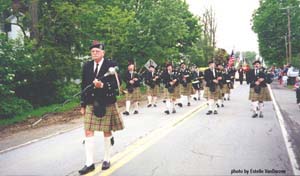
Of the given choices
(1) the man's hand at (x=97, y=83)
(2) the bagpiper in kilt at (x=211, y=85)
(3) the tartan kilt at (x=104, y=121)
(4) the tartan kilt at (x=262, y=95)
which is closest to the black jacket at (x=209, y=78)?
(2) the bagpiper in kilt at (x=211, y=85)

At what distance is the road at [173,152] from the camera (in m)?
6.52

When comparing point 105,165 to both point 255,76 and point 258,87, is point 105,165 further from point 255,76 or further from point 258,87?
point 255,76

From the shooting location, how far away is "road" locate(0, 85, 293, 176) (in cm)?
652

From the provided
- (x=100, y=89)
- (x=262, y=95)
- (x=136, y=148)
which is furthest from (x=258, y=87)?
(x=100, y=89)

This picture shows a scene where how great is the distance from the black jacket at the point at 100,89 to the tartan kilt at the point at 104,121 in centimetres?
13

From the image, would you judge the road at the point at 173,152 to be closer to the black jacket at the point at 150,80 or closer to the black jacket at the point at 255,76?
the black jacket at the point at 255,76

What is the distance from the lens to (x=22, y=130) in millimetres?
12703

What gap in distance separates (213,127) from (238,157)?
3974mm

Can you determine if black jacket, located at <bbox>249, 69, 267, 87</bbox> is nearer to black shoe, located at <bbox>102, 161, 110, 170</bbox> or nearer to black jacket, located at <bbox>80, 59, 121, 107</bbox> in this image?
black jacket, located at <bbox>80, 59, 121, 107</bbox>

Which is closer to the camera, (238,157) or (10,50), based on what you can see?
(238,157)

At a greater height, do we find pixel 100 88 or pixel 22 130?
pixel 100 88

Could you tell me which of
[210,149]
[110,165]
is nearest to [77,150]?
[110,165]

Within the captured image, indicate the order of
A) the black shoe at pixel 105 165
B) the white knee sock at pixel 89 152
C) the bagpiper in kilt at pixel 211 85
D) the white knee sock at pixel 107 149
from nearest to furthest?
the white knee sock at pixel 89 152 → the black shoe at pixel 105 165 → the white knee sock at pixel 107 149 → the bagpiper in kilt at pixel 211 85

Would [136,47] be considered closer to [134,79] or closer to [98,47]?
[134,79]
